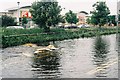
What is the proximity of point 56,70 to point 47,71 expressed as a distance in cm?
47

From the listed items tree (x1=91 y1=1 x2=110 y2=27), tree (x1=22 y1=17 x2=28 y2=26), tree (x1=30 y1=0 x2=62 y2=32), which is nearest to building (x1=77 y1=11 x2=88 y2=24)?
tree (x1=22 y1=17 x2=28 y2=26)

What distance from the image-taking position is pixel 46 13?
35.3 meters

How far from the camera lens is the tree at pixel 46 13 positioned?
Result: 116 ft

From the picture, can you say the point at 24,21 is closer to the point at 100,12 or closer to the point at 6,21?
the point at 6,21

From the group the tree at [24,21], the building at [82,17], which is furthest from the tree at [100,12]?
the building at [82,17]

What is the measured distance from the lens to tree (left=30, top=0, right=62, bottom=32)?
35344 millimetres

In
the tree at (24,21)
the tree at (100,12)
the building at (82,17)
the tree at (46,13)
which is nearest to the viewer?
the tree at (46,13)

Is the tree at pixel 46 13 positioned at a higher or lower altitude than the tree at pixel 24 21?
higher

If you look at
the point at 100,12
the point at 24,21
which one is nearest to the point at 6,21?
the point at 24,21

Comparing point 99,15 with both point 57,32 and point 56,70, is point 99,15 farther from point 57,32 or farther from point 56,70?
point 56,70

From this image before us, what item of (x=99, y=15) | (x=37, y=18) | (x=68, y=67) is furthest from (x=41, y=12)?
(x=68, y=67)

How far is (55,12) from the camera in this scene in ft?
117

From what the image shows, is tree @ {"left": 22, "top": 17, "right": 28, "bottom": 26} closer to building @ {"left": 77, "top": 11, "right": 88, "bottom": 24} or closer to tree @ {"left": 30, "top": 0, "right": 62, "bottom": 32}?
tree @ {"left": 30, "top": 0, "right": 62, "bottom": 32}

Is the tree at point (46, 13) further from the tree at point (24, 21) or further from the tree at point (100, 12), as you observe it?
the tree at point (24, 21)
